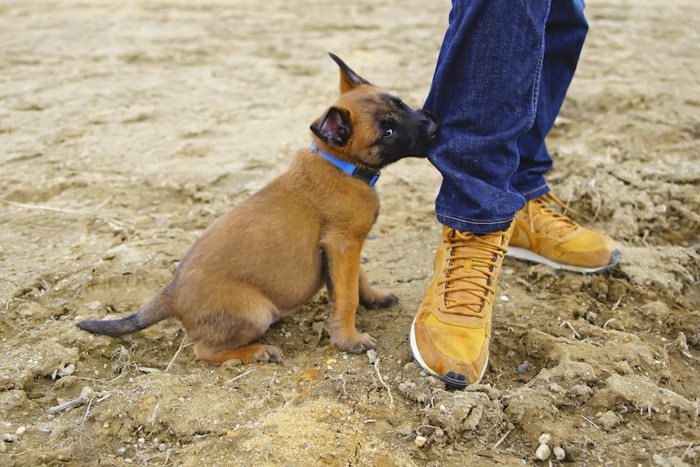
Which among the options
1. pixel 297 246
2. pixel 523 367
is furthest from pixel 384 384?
pixel 297 246

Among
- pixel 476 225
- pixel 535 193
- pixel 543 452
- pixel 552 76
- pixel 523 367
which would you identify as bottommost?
pixel 523 367

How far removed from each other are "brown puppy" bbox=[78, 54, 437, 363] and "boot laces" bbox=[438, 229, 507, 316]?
0.43 m

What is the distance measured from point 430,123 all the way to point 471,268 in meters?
0.70

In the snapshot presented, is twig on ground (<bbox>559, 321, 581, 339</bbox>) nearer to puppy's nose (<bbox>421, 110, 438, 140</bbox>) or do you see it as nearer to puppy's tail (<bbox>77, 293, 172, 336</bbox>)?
puppy's nose (<bbox>421, 110, 438, 140</bbox>)

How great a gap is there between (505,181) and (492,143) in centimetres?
20

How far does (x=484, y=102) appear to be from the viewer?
9.12 feet

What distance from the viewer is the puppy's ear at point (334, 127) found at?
120 inches

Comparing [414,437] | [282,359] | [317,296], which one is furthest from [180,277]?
[414,437]

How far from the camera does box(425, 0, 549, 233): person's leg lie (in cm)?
269

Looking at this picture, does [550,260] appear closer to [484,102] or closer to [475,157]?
[475,157]

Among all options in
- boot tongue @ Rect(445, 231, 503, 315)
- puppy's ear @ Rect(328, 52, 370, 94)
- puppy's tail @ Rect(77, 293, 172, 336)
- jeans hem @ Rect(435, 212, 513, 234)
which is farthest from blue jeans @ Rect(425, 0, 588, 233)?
puppy's tail @ Rect(77, 293, 172, 336)

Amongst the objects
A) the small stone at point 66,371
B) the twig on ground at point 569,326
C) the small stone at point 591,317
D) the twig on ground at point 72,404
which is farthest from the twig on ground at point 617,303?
the small stone at point 66,371

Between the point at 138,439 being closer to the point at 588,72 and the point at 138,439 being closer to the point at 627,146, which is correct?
the point at 627,146

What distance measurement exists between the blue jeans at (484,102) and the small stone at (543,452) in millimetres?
996
